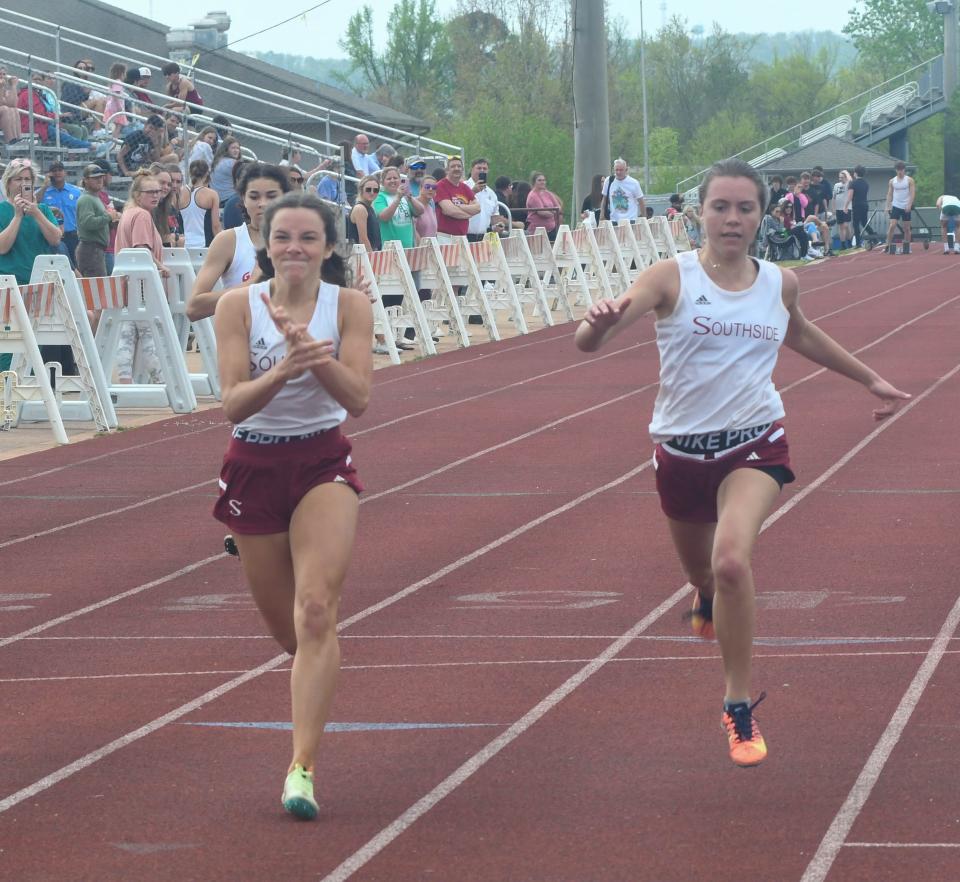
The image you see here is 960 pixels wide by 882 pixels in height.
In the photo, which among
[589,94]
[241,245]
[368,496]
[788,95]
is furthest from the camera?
[788,95]

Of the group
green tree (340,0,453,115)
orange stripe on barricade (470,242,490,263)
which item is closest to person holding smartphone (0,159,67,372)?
orange stripe on barricade (470,242,490,263)

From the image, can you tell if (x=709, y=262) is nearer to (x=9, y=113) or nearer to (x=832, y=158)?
(x=9, y=113)

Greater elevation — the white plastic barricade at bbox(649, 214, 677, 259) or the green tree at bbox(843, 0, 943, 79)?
the green tree at bbox(843, 0, 943, 79)

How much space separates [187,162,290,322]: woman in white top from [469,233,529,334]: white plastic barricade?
13.7m

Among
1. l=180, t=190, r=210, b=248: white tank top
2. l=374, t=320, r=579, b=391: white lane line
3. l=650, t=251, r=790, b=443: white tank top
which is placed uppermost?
l=180, t=190, r=210, b=248: white tank top

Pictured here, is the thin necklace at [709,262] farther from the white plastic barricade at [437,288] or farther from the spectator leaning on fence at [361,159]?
the spectator leaning on fence at [361,159]

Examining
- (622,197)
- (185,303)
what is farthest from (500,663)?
(622,197)

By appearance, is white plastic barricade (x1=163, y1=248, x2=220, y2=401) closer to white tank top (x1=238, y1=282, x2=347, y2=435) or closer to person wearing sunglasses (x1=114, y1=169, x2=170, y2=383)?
person wearing sunglasses (x1=114, y1=169, x2=170, y2=383)

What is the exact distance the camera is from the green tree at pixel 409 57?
340ft

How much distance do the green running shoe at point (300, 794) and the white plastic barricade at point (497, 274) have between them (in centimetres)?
1854

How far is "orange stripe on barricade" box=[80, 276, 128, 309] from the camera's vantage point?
1573 cm

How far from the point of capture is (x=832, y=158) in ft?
235

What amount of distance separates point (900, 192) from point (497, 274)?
63.2 ft

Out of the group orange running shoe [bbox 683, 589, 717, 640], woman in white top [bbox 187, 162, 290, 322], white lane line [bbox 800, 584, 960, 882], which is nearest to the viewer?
white lane line [bbox 800, 584, 960, 882]
